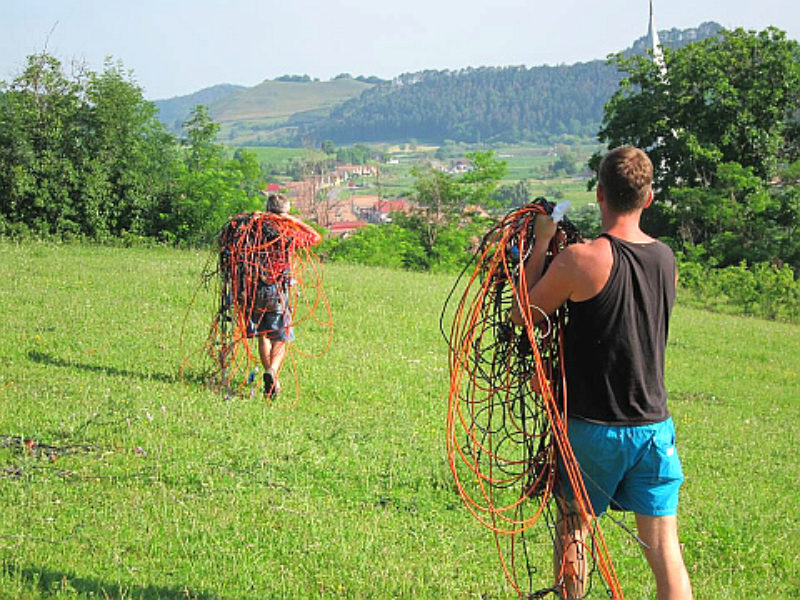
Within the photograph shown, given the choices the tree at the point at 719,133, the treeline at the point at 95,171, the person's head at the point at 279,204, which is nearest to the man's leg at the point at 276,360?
the person's head at the point at 279,204

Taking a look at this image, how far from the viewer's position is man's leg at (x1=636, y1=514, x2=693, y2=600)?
4.20 meters

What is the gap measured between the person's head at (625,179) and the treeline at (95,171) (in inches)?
1041

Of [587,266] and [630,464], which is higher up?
[587,266]

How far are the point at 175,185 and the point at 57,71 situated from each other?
551 cm

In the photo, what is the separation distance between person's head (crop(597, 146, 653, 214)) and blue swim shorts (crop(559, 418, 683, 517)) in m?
1.05

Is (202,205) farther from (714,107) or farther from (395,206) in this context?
(714,107)

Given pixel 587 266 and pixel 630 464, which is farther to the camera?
pixel 630 464

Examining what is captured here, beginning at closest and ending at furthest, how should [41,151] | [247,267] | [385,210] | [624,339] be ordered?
[624,339] < [247,267] < [41,151] < [385,210]

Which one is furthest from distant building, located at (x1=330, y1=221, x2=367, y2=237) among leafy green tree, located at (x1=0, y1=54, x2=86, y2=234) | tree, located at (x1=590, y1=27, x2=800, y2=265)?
leafy green tree, located at (x1=0, y1=54, x2=86, y2=234)

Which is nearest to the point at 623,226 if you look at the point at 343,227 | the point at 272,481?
the point at 272,481

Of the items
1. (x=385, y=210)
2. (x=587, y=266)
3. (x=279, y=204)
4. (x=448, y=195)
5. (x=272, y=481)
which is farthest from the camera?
(x=385, y=210)

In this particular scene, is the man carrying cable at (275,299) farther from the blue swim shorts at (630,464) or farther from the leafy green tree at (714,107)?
the leafy green tree at (714,107)

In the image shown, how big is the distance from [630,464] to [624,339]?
605 mm

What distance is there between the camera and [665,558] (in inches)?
166
